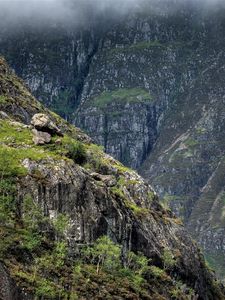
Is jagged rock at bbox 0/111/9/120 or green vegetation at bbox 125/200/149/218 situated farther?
jagged rock at bbox 0/111/9/120

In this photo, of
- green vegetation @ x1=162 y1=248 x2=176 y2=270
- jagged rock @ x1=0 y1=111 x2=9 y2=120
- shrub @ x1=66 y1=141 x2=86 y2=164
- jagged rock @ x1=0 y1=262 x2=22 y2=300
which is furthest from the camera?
jagged rock @ x1=0 y1=111 x2=9 y2=120

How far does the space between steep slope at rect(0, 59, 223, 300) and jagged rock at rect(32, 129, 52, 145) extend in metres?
1.37

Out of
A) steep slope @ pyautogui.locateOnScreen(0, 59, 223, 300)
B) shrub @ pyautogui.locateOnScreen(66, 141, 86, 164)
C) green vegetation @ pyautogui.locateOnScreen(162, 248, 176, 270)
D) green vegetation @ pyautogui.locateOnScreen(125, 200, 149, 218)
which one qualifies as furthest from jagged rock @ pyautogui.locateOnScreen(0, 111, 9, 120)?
green vegetation @ pyautogui.locateOnScreen(162, 248, 176, 270)

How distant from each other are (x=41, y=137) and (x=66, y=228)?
36354 millimetres

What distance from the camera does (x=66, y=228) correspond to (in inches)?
5896

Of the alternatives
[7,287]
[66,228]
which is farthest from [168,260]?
[7,287]

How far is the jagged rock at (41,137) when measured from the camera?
173725mm

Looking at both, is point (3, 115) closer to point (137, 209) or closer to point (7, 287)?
point (137, 209)

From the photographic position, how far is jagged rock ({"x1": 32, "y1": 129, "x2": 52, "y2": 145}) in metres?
174

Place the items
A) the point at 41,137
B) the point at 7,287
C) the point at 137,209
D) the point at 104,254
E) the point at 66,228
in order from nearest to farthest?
the point at 7,287, the point at 66,228, the point at 104,254, the point at 41,137, the point at 137,209

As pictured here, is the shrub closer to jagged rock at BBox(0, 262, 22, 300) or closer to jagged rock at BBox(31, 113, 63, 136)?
jagged rock at BBox(31, 113, 63, 136)

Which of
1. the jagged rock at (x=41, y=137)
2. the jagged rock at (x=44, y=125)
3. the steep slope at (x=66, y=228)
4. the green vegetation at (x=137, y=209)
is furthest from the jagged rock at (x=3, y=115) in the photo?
the green vegetation at (x=137, y=209)

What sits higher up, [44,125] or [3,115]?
[3,115]

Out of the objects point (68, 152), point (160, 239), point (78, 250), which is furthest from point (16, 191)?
point (160, 239)
